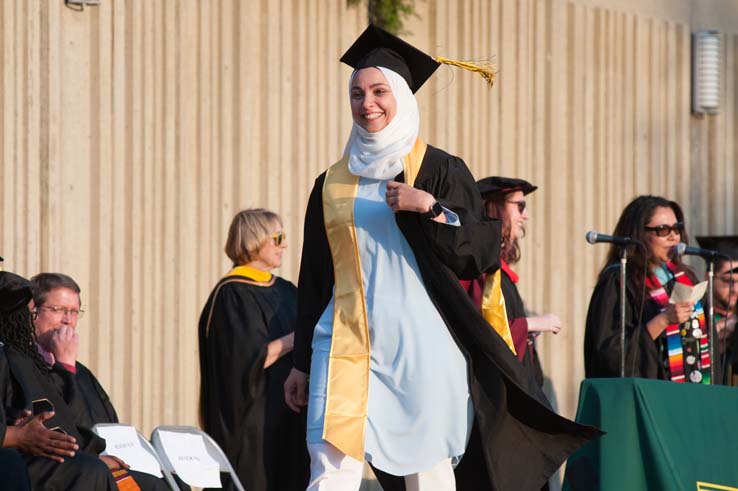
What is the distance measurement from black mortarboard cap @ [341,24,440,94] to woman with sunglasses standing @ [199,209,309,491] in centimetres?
273

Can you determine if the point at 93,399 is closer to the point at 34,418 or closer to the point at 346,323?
the point at 34,418

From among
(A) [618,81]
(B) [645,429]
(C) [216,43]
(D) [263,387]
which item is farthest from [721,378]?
(A) [618,81]

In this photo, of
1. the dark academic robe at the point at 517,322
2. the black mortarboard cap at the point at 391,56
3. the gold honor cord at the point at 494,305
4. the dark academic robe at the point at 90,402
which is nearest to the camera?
the black mortarboard cap at the point at 391,56

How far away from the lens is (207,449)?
6.53m

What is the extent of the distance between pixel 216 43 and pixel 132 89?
30.7 inches

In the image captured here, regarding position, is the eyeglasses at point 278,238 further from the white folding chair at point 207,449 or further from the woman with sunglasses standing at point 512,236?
the white folding chair at point 207,449

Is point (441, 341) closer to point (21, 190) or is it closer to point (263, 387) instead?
point (263, 387)

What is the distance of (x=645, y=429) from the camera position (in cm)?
640

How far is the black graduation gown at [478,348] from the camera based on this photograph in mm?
4824

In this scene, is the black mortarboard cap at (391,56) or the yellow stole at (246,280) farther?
the yellow stole at (246,280)

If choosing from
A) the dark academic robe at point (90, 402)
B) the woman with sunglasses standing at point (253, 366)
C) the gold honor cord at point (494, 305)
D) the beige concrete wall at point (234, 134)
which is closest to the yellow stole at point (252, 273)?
the woman with sunglasses standing at point (253, 366)

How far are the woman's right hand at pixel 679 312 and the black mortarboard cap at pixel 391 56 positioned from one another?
2502mm

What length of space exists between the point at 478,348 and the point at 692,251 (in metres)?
2.59

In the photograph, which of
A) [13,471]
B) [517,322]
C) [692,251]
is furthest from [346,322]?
[692,251]
